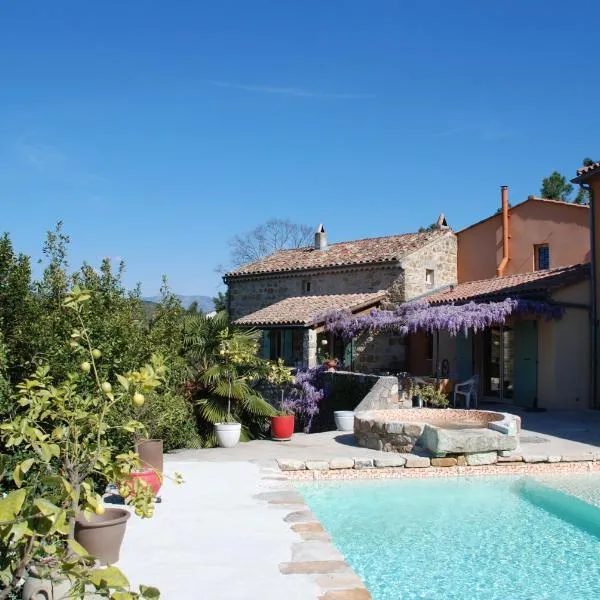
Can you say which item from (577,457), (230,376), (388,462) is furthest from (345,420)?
(577,457)

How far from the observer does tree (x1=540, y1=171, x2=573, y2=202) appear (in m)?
29.8

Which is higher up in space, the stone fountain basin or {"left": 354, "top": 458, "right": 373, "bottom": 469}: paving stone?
the stone fountain basin

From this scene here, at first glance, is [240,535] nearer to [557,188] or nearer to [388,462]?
[388,462]

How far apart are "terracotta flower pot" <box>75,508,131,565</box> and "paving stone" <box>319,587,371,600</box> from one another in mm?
1632

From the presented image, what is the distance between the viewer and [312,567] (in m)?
4.88

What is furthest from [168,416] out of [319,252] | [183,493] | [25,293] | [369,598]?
[319,252]

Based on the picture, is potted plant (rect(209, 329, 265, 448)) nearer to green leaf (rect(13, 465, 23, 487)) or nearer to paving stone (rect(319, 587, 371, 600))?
paving stone (rect(319, 587, 371, 600))

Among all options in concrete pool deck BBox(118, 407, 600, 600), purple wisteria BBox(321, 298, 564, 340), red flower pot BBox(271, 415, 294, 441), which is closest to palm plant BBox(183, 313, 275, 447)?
red flower pot BBox(271, 415, 294, 441)

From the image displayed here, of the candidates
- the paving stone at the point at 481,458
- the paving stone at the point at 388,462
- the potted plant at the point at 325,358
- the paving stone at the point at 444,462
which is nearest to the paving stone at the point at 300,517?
the paving stone at the point at 388,462

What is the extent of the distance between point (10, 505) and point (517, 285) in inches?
639

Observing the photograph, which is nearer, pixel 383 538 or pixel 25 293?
pixel 25 293

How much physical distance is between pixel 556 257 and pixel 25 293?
18256 millimetres

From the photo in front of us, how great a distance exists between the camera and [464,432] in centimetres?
974

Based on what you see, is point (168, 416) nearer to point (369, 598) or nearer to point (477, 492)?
point (477, 492)
